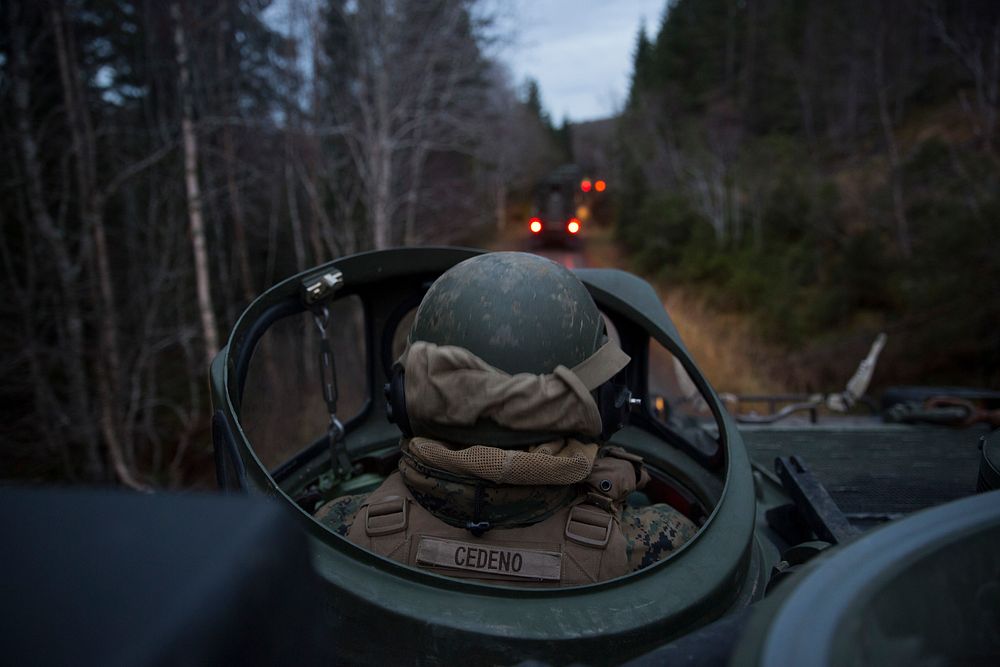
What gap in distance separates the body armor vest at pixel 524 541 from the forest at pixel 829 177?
12.5 m

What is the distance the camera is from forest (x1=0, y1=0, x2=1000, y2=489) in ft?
35.6

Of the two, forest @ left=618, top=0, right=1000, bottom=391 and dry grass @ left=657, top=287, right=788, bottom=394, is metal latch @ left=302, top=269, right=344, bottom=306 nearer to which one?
dry grass @ left=657, top=287, right=788, bottom=394

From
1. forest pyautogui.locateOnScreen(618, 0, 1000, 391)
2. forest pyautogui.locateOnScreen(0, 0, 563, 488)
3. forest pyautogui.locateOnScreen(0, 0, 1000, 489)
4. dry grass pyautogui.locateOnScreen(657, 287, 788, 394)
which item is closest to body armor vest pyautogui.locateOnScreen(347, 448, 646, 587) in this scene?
forest pyautogui.locateOnScreen(0, 0, 563, 488)

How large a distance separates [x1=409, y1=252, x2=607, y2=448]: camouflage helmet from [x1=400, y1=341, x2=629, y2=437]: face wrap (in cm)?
7

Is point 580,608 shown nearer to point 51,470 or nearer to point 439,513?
point 439,513

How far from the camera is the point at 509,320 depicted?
5.86ft

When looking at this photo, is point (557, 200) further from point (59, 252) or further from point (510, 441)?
point (510, 441)

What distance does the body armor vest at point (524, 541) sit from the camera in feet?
5.83

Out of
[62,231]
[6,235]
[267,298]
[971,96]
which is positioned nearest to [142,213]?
[6,235]

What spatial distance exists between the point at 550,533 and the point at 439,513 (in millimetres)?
314

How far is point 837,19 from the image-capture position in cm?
3262

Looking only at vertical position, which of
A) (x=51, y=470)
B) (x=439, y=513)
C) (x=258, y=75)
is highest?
(x=258, y=75)

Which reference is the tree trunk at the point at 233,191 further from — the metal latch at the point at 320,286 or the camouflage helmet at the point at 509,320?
the camouflage helmet at the point at 509,320

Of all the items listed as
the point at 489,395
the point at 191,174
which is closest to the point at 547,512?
the point at 489,395
